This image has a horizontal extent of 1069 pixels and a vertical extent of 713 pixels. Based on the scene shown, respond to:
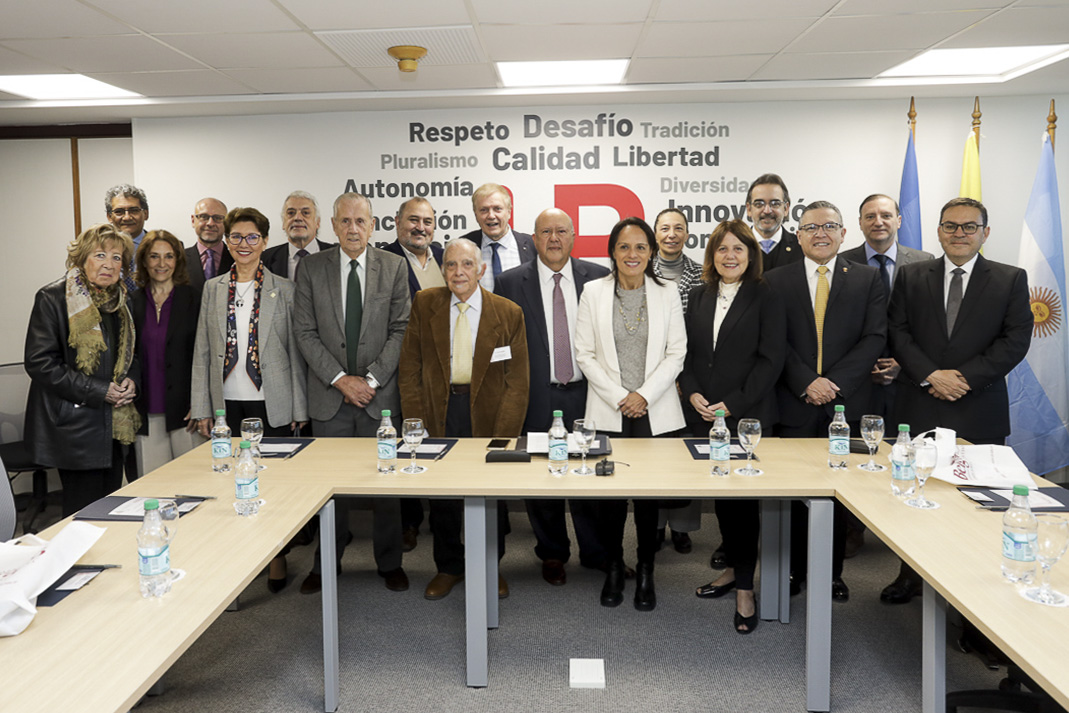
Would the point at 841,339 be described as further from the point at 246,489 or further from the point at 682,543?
the point at 246,489

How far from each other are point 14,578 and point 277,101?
160 inches

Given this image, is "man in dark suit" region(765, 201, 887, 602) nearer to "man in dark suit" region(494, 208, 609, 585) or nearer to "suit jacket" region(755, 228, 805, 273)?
"suit jacket" region(755, 228, 805, 273)

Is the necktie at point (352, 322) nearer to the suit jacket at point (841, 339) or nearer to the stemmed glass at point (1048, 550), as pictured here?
the suit jacket at point (841, 339)

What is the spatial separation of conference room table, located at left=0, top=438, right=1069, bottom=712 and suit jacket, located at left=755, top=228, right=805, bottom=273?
5.29 ft

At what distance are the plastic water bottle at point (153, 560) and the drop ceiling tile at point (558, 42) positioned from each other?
278cm

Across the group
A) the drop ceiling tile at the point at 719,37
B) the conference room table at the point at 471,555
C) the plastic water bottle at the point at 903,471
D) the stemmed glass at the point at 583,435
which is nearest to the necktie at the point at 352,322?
the conference room table at the point at 471,555

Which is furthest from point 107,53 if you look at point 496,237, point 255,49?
point 496,237

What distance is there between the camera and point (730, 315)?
11.8ft

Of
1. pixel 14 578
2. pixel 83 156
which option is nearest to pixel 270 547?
pixel 14 578

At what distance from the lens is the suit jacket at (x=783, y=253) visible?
4.71 meters

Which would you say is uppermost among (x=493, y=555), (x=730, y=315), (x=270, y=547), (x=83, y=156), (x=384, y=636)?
(x=83, y=156)

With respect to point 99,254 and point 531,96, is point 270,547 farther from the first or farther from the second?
point 531,96

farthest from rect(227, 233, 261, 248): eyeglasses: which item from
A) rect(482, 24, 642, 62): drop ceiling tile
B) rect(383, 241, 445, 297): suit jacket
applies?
rect(482, 24, 642, 62): drop ceiling tile

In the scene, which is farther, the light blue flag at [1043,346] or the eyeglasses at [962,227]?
the light blue flag at [1043,346]
